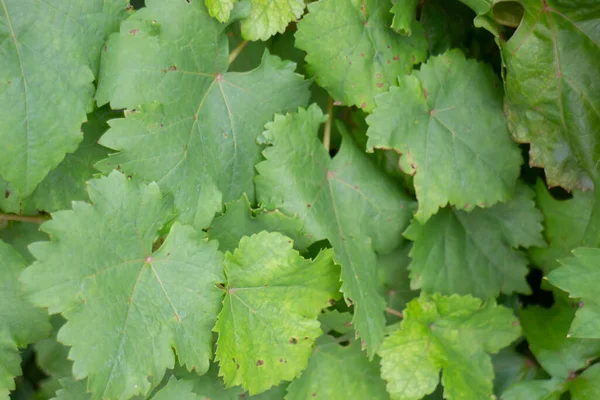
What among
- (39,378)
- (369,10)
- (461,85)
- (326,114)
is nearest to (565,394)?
(461,85)

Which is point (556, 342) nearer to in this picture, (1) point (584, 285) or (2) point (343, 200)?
(1) point (584, 285)

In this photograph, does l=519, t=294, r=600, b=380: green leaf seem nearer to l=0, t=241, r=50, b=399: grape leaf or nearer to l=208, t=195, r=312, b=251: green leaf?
l=208, t=195, r=312, b=251: green leaf

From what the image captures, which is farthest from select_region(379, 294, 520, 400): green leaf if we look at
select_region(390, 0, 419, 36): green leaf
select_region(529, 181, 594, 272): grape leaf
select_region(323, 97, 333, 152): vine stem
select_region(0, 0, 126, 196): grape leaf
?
select_region(0, 0, 126, 196): grape leaf

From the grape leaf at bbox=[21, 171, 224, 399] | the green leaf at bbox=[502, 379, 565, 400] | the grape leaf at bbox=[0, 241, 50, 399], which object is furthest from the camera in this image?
the green leaf at bbox=[502, 379, 565, 400]

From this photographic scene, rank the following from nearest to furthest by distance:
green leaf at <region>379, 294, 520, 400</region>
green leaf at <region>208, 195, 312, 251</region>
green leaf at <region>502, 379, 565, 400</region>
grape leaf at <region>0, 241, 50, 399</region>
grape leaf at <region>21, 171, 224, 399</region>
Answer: grape leaf at <region>21, 171, 224, 399</region> < grape leaf at <region>0, 241, 50, 399</region> < green leaf at <region>208, 195, 312, 251</region> < green leaf at <region>379, 294, 520, 400</region> < green leaf at <region>502, 379, 565, 400</region>

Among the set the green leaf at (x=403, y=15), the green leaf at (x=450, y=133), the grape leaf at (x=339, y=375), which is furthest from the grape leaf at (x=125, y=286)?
the green leaf at (x=403, y=15)
